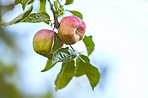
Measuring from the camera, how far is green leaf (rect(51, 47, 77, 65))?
0.92 meters

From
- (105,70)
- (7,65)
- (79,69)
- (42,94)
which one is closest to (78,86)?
(105,70)

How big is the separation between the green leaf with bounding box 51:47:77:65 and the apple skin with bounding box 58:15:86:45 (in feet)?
0.10

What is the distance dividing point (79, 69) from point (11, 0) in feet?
1.28

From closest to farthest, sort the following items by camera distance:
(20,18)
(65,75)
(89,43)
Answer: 1. (20,18)
2. (65,75)
3. (89,43)

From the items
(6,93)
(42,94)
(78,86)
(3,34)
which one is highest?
(3,34)

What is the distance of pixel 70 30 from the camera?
98 cm

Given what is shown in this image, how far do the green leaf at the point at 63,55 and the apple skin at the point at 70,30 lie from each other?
0.03 meters

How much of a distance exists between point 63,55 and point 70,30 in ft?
0.31

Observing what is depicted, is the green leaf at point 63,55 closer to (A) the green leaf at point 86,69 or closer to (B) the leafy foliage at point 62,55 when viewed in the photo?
(B) the leafy foliage at point 62,55

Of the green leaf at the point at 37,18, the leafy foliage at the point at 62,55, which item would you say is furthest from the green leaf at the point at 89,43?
the green leaf at the point at 37,18

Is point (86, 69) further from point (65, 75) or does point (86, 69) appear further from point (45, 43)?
point (45, 43)

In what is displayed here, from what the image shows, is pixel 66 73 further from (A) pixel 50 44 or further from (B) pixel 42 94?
(B) pixel 42 94

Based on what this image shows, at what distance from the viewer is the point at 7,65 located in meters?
2.55

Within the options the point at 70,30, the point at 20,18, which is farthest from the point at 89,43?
the point at 20,18
